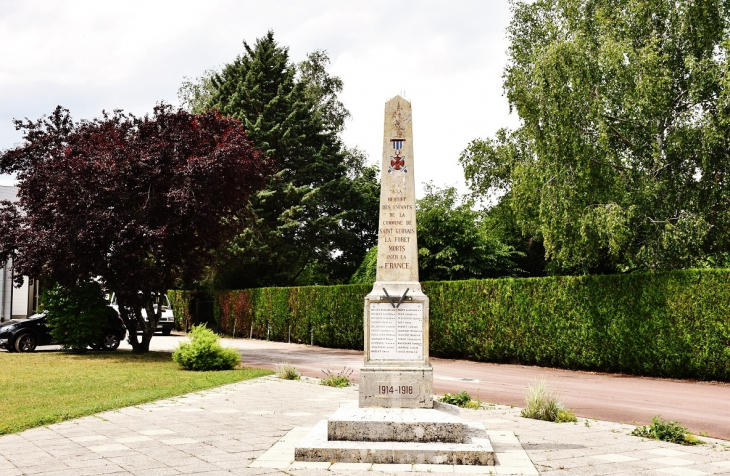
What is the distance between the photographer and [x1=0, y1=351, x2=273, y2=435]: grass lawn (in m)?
9.62

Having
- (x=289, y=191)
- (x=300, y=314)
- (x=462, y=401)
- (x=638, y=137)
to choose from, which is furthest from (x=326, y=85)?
(x=462, y=401)

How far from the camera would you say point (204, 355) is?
54.0 ft

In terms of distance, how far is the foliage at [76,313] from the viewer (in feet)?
70.4

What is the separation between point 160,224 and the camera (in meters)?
19.5

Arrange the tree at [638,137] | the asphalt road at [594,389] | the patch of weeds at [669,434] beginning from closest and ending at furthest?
1. the patch of weeds at [669,434]
2. the asphalt road at [594,389]
3. the tree at [638,137]

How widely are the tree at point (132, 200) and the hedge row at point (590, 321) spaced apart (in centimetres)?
755

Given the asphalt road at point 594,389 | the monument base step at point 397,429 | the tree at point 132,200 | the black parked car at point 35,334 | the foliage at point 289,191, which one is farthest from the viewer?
the foliage at point 289,191

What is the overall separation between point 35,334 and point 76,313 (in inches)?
95.4

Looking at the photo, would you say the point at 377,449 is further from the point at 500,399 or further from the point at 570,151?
the point at 570,151

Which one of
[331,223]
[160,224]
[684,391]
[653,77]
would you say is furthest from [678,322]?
[331,223]

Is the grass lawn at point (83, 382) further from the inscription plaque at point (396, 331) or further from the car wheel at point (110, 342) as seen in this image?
the inscription plaque at point (396, 331)

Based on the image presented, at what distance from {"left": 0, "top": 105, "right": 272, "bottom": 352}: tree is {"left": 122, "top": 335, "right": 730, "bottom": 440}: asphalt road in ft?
14.2

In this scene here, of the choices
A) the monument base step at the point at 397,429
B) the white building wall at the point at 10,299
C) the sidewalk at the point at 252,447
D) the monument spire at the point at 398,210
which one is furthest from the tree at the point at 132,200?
the white building wall at the point at 10,299

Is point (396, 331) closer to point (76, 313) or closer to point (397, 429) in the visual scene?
point (397, 429)
